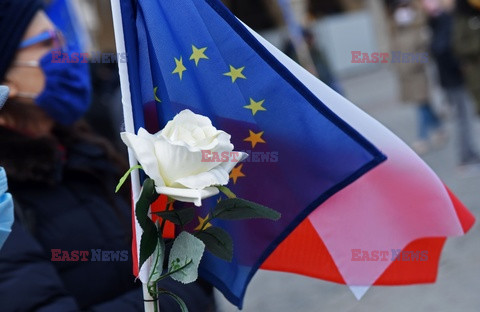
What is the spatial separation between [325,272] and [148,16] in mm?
747

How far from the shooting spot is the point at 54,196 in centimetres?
213

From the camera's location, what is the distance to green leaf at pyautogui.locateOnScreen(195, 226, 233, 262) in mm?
1518

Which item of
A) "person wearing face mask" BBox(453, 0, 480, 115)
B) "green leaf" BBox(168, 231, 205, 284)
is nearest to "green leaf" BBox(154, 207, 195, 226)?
"green leaf" BBox(168, 231, 205, 284)

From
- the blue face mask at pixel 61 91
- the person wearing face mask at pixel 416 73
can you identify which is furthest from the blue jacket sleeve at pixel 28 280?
the person wearing face mask at pixel 416 73

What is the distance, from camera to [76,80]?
2.61 metres

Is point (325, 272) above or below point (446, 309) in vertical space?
above

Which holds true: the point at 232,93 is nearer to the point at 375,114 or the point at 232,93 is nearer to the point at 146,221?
the point at 146,221

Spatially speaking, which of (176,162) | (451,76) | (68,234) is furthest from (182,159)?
(451,76)

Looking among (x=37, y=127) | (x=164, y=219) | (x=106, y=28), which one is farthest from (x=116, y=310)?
(x=106, y=28)

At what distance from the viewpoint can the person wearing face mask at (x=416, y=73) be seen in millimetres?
8258

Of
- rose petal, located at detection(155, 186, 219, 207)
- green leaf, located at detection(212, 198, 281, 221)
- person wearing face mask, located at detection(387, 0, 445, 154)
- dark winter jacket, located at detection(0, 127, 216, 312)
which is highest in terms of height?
rose petal, located at detection(155, 186, 219, 207)

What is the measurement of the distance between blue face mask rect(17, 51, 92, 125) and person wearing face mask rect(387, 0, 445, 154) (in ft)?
→ 19.7

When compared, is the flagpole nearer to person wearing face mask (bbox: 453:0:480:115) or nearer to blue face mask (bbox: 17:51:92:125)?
blue face mask (bbox: 17:51:92:125)

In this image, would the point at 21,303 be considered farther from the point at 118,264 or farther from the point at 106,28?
the point at 106,28
